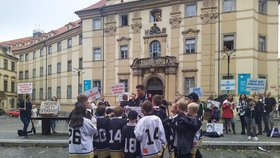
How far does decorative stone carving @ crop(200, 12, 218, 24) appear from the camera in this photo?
34.8 meters

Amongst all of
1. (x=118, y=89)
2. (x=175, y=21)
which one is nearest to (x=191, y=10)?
(x=175, y=21)

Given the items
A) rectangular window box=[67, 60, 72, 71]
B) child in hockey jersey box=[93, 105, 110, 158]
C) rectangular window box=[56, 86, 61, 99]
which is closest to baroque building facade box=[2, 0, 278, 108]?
rectangular window box=[67, 60, 72, 71]

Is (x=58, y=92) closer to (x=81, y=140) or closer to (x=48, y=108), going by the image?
(x=48, y=108)

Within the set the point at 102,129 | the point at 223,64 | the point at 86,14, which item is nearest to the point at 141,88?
the point at 102,129

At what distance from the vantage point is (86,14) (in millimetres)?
43969

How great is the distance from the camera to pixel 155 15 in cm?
3897

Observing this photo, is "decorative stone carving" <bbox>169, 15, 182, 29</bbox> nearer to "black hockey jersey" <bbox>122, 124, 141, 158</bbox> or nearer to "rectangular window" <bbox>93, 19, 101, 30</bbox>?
"rectangular window" <bbox>93, 19, 101, 30</bbox>

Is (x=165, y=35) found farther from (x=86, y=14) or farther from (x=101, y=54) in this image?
(x=86, y=14)

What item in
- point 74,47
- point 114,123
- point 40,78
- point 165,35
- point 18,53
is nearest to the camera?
point 114,123

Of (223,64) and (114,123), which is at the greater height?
(223,64)

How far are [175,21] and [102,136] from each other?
30.3 metres

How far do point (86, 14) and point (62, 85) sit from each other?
1306 cm

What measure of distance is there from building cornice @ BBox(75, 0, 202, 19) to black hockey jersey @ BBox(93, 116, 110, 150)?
99.4 feet

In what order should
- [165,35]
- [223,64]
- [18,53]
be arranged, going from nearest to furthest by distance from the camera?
[223,64], [165,35], [18,53]
